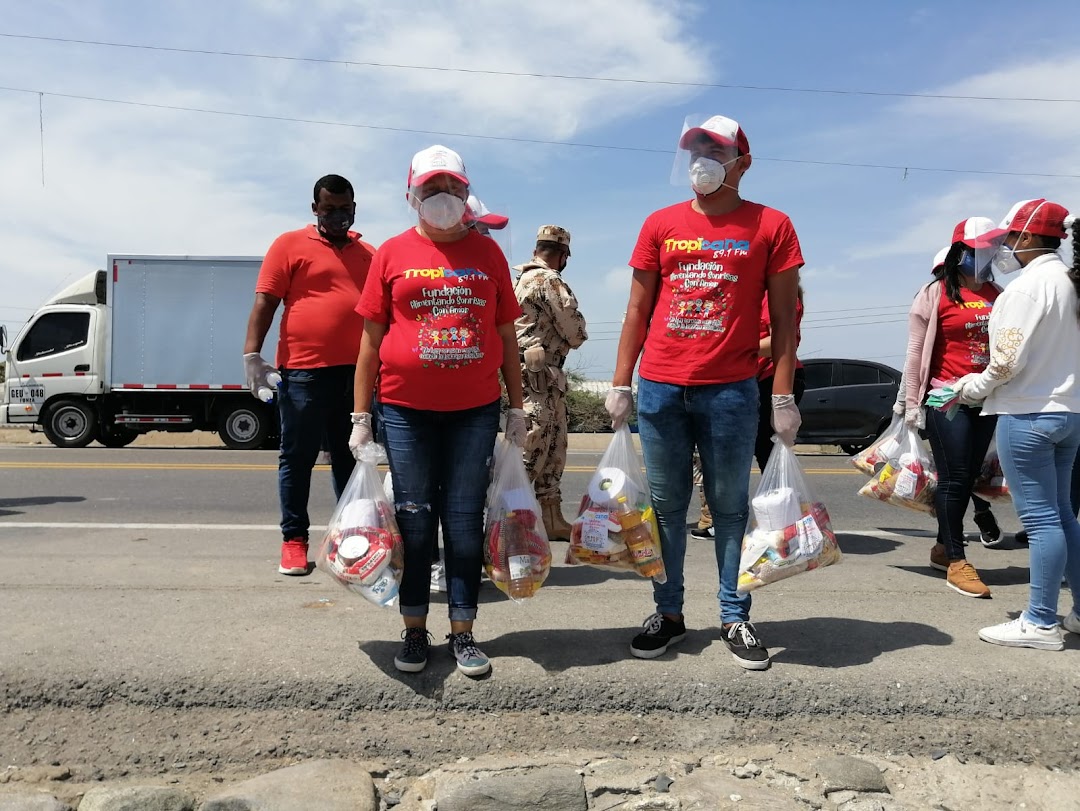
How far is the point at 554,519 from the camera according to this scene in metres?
5.67

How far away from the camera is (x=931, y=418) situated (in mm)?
4770

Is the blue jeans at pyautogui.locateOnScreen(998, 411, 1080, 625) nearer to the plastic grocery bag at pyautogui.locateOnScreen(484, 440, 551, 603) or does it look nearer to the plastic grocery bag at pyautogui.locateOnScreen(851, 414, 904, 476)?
the plastic grocery bag at pyautogui.locateOnScreen(851, 414, 904, 476)

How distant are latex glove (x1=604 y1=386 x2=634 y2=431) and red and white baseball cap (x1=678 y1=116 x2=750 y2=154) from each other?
3.10 feet

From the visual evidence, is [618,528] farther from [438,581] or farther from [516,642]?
[438,581]

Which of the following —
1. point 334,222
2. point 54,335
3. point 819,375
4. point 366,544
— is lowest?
point 366,544

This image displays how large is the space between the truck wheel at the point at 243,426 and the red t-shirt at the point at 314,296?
A: 421 inches

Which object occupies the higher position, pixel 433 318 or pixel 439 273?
pixel 439 273

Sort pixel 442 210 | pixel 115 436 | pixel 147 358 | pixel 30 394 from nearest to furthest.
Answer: pixel 442 210, pixel 147 358, pixel 30 394, pixel 115 436

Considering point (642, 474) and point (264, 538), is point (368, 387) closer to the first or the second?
point (642, 474)

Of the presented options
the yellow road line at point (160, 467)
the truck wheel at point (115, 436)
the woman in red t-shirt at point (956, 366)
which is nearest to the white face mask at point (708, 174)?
the woman in red t-shirt at point (956, 366)

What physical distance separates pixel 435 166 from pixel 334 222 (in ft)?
4.84

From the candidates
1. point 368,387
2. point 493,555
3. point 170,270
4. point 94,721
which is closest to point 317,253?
point 368,387

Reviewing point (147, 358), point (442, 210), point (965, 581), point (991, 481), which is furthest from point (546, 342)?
point (147, 358)

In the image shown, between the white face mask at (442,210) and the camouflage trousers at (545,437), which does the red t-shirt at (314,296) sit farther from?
the white face mask at (442,210)
